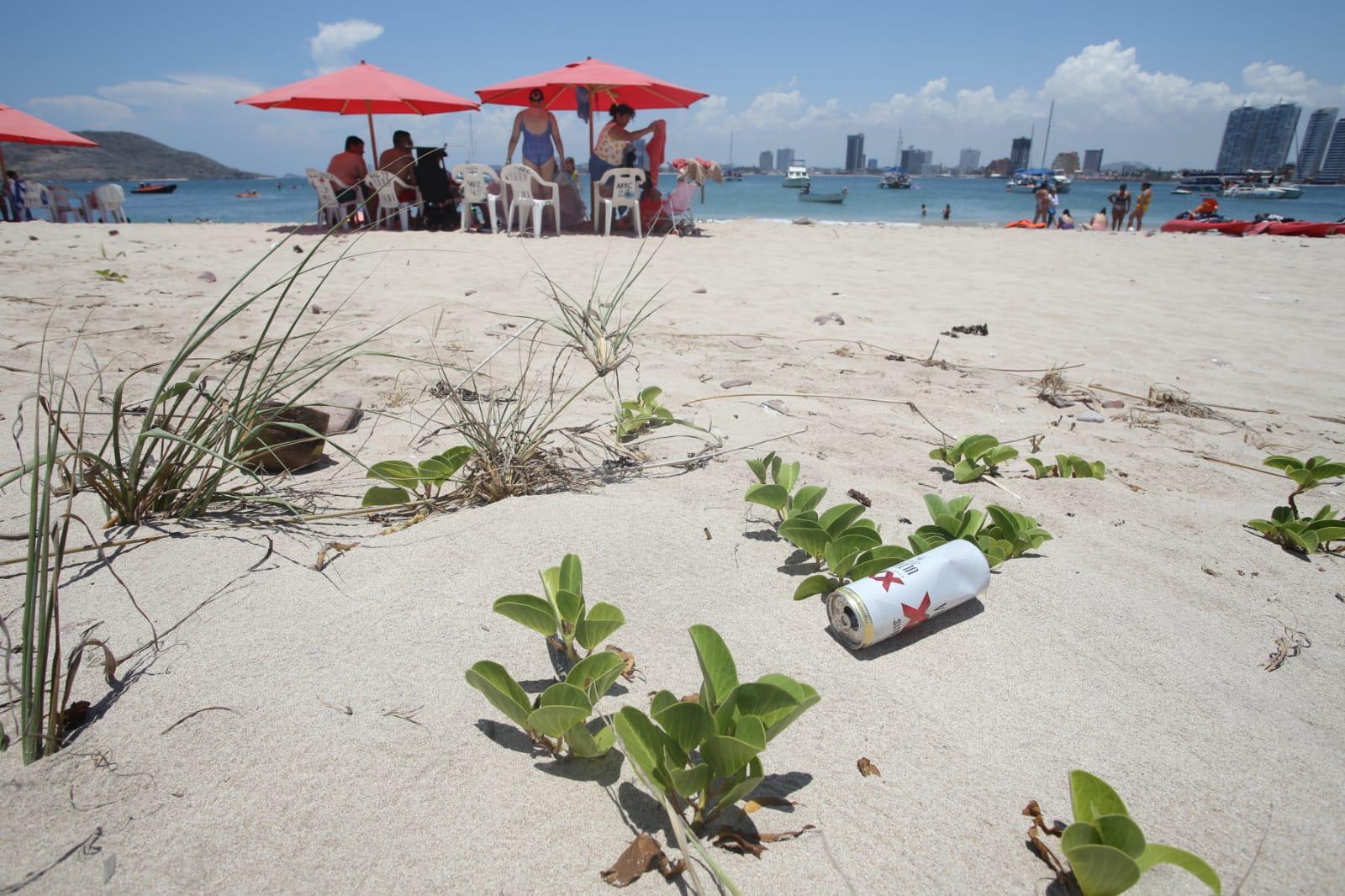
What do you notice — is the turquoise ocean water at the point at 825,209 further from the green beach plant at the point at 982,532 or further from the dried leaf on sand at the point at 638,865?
the dried leaf on sand at the point at 638,865

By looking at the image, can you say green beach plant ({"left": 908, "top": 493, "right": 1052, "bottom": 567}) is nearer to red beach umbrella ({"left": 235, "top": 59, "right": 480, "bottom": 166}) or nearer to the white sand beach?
the white sand beach

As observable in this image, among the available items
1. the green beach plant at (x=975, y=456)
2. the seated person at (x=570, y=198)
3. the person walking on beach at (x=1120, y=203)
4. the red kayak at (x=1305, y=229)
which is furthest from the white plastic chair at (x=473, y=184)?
the red kayak at (x=1305, y=229)

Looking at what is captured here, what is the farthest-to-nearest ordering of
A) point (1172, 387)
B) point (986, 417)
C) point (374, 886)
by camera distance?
1. point (1172, 387)
2. point (986, 417)
3. point (374, 886)

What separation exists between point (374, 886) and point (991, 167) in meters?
131

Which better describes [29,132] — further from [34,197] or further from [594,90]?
[594,90]

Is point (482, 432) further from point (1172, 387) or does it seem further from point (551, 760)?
point (1172, 387)

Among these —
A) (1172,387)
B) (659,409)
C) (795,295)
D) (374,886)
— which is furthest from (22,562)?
(795,295)

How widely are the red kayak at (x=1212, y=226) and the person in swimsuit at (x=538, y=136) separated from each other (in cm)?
1245

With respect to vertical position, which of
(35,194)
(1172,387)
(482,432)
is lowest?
(1172,387)

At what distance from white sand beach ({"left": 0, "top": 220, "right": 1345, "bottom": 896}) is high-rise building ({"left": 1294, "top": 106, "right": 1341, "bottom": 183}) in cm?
13487

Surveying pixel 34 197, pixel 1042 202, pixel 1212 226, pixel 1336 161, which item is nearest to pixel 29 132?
pixel 34 197

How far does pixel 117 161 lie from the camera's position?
232 feet

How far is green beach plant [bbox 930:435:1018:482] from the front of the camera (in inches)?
69.8

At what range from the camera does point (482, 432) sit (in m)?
1.61
